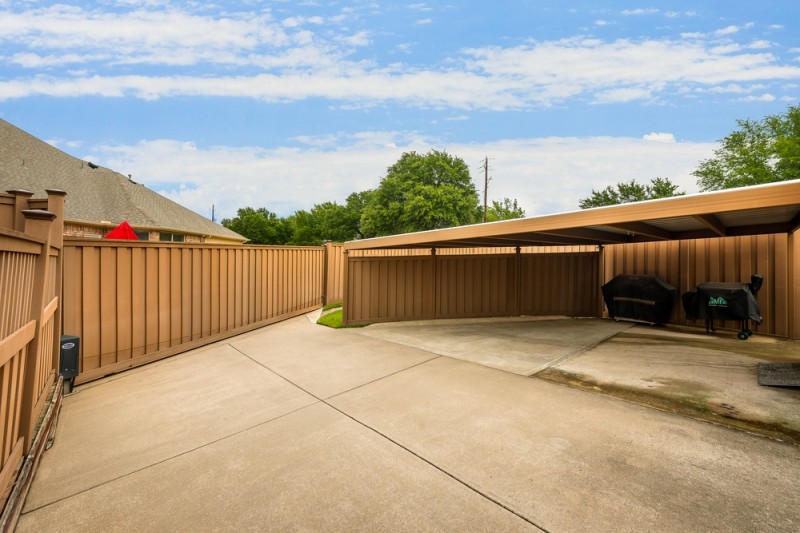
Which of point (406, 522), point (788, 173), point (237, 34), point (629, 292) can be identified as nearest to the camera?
point (406, 522)

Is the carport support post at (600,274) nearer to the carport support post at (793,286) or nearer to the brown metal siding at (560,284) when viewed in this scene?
the brown metal siding at (560,284)

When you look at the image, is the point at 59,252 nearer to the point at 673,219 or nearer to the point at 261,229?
the point at 673,219

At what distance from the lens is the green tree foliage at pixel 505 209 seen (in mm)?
45537

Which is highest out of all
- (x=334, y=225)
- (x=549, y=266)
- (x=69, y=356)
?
(x=334, y=225)

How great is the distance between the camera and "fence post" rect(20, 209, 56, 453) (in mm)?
2639

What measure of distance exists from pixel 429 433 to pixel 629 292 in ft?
23.9

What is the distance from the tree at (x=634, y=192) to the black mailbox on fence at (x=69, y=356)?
40345 mm

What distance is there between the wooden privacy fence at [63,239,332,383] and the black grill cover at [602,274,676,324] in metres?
8.45

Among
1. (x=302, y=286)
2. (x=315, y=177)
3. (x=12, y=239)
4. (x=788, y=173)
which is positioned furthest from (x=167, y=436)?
(x=315, y=177)

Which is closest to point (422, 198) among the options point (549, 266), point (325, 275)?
point (325, 275)

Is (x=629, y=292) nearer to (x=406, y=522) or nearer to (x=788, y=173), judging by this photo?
(x=406, y=522)

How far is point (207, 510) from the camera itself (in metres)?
2.18

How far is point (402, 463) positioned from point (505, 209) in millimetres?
48025

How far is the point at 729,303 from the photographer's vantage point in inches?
251
